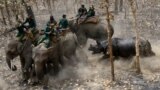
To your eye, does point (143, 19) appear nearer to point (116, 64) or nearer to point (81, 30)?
point (81, 30)

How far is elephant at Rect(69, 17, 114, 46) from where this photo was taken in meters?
20.7

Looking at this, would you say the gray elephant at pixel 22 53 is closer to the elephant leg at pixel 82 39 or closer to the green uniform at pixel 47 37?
the green uniform at pixel 47 37

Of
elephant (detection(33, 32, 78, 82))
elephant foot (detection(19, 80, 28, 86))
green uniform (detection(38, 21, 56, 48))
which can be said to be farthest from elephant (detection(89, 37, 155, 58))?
elephant foot (detection(19, 80, 28, 86))

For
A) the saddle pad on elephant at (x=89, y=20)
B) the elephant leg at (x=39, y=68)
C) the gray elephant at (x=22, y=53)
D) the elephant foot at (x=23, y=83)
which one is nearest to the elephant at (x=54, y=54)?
the elephant leg at (x=39, y=68)

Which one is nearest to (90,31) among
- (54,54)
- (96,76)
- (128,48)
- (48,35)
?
(128,48)

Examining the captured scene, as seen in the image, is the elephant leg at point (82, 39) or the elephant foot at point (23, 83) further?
the elephant leg at point (82, 39)

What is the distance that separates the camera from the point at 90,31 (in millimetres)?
21094

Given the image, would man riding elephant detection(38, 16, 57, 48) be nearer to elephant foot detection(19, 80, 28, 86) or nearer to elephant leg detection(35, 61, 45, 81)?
elephant leg detection(35, 61, 45, 81)

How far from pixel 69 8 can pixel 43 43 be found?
23.4 m

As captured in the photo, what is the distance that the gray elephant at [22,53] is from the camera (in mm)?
16531

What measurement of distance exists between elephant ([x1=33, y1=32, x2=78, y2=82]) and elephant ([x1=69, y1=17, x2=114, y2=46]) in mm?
2365

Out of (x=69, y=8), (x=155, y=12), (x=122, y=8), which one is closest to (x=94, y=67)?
(x=155, y=12)

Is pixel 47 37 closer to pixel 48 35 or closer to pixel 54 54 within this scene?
pixel 48 35

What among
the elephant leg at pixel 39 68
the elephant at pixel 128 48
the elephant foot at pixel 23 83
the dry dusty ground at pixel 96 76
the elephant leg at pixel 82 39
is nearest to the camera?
the elephant leg at pixel 39 68
